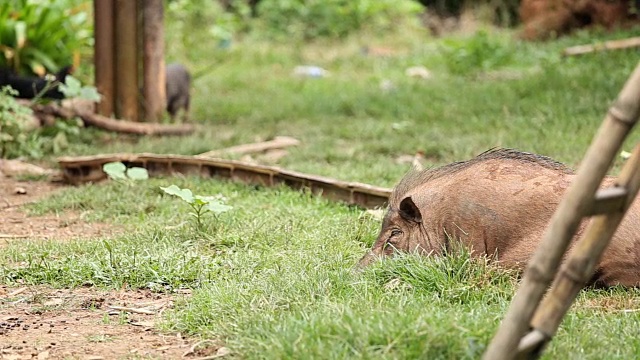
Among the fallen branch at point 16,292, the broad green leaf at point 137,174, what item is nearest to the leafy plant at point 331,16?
the broad green leaf at point 137,174

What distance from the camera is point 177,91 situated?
10180mm

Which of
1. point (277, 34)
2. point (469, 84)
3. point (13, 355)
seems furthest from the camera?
point (277, 34)

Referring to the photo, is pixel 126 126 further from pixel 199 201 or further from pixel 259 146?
pixel 199 201

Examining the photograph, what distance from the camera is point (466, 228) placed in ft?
14.7

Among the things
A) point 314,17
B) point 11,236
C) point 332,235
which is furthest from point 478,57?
point 11,236

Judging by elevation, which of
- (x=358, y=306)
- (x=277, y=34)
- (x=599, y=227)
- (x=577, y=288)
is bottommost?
(x=277, y=34)

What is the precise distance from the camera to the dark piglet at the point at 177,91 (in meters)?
10.1

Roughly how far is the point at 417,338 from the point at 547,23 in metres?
13.2

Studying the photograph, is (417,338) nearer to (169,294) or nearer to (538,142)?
(169,294)

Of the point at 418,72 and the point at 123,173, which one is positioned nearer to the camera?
the point at 123,173

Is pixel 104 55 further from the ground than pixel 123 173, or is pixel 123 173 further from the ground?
pixel 104 55

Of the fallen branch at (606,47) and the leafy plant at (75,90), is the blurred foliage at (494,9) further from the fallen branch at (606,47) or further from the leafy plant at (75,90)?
the leafy plant at (75,90)

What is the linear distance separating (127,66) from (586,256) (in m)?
7.40

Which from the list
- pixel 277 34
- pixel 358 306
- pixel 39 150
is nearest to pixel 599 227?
pixel 358 306
